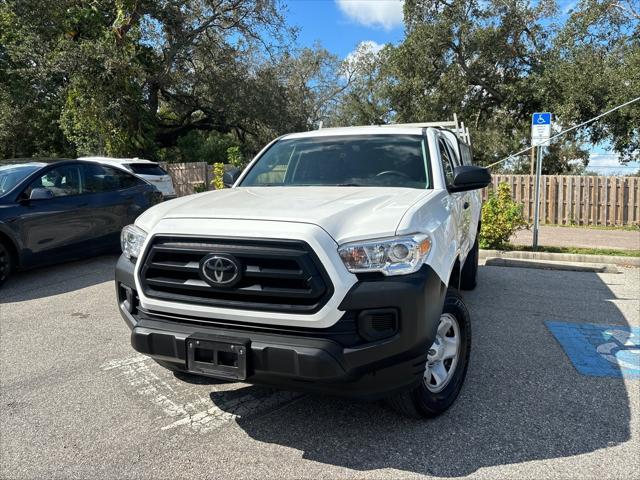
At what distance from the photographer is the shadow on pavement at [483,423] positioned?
109 inches

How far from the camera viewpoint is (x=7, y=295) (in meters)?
6.20

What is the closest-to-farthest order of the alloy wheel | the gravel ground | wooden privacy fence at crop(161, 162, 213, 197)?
the alloy wheel
the gravel ground
wooden privacy fence at crop(161, 162, 213, 197)

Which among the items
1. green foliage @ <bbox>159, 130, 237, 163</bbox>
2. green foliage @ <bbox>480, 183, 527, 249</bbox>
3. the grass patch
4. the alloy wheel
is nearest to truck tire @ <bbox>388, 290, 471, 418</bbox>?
the alloy wheel

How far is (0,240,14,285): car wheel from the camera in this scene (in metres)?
6.39

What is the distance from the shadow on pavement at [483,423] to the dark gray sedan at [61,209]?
14.9 ft

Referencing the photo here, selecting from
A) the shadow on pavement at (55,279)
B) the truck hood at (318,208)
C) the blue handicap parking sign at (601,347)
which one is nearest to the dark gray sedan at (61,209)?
the shadow on pavement at (55,279)

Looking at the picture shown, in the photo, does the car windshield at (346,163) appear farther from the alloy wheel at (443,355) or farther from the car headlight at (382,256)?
the car headlight at (382,256)

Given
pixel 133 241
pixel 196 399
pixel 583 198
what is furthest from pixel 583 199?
pixel 133 241

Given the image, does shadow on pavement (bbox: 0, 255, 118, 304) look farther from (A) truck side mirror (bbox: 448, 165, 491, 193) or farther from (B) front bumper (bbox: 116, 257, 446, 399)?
(A) truck side mirror (bbox: 448, 165, 491, 193)

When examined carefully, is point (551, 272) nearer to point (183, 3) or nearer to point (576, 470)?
point (576, 470)

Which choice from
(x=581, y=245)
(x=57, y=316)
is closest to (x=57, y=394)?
(x=57, y=316)

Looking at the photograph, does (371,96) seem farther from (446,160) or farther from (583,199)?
(446,160)

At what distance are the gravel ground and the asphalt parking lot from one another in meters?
6.14

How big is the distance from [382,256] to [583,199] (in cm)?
1391
